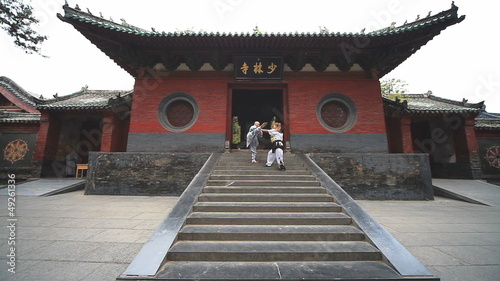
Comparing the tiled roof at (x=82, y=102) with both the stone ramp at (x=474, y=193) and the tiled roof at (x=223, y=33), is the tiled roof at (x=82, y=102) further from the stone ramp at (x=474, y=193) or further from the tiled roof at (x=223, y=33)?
the stone ramp at (x=474, y=193)

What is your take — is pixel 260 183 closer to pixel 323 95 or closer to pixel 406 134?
pixel 323 95

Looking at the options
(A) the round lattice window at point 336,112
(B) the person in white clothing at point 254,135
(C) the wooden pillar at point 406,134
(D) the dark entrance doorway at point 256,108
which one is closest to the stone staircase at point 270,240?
(B) the person in white clothing at point 254,135

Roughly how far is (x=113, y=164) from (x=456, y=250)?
7965mm

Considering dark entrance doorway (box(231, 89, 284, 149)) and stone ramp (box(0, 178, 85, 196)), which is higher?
dark entrance doorway (box(231, 89, 284, 149))

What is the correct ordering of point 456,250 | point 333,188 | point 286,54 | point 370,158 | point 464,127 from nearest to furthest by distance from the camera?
point 456,250 → point 333,188 → point 370,158 → point 286,54 → point 464,127

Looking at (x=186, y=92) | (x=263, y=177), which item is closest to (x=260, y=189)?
(x=263, y=177)

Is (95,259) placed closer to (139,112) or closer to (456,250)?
(456,250)

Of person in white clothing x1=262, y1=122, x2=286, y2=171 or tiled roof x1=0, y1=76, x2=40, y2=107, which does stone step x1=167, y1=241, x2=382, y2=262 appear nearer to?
person in white clothing x1=262, y1=122, x2=286, y2=171

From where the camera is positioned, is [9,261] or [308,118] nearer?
[9,261]

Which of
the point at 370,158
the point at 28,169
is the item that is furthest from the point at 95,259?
the point at 28,169

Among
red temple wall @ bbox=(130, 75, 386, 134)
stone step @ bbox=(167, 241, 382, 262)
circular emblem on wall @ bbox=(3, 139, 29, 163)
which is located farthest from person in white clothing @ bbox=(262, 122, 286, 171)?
circular emblem on wall @ bbox=(3, 139, 29, 163)

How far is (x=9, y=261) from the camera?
7.96ft

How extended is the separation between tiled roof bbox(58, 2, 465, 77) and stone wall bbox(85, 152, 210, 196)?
11.2 feet

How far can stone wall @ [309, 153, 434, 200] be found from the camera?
20.6ft
